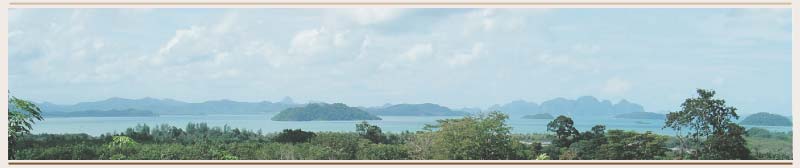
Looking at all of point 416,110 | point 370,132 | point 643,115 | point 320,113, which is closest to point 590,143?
point 643,115

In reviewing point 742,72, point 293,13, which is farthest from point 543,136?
point 293,13

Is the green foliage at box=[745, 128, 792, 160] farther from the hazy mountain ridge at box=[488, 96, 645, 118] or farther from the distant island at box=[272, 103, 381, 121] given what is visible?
the distant island at box=[272, 103, 381, 121]

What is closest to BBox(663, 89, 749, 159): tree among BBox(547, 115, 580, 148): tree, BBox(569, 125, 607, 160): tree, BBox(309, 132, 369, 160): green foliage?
BBox(569, 125, 607, 160): tree

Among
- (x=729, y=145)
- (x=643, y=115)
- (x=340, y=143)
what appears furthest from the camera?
(x=643, y=115)

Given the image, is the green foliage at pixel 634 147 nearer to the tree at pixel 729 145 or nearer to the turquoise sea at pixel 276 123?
the turquoise sea at pixel 276 123

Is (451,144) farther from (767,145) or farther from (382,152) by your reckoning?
(767,145)
